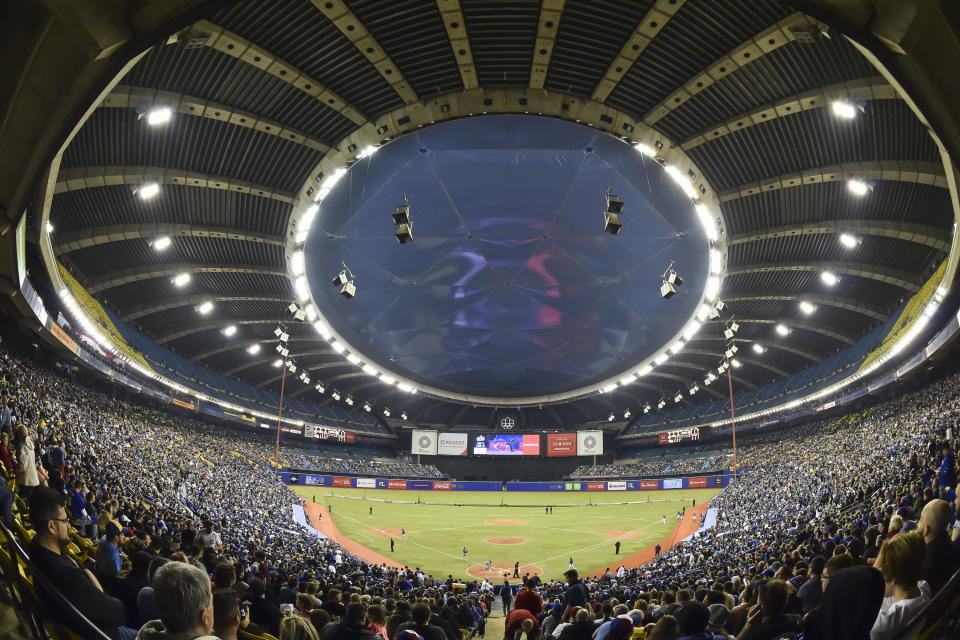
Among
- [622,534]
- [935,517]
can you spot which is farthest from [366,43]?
[622,534]

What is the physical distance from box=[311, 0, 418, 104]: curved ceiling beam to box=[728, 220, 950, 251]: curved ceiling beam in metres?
19.8

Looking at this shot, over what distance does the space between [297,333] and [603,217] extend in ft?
94.1

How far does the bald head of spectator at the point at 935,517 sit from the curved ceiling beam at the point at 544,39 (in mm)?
15719

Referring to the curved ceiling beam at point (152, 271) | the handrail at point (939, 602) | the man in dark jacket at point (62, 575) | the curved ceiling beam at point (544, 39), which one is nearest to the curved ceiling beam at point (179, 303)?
the curved ceiling beam at point (152, 271)

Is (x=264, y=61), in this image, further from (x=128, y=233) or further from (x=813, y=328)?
(x=813, y=328)

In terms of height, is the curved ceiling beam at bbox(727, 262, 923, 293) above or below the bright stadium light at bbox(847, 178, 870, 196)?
below

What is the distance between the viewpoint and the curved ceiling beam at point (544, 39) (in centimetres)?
1659

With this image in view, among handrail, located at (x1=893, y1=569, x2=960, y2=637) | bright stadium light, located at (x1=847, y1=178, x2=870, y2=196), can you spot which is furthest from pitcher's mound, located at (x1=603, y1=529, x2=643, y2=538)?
handrail, located at (x1=893, y1=569, x2=960, y2=637)

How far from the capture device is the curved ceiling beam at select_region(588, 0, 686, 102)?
1634 centimetres

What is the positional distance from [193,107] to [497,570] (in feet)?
94.8

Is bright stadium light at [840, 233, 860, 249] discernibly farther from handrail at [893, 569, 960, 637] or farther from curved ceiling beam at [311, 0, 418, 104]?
handrail at [893, 569, 960, 637]

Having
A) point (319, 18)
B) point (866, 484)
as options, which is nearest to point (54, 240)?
point (319, 18)

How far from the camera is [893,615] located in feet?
14.4

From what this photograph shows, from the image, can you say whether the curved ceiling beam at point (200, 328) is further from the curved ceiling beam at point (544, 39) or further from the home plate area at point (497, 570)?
the curved ceiling beam at point (544, 39)
